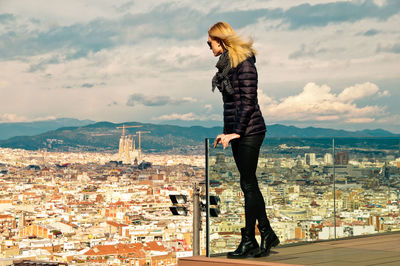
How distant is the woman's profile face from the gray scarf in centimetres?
4

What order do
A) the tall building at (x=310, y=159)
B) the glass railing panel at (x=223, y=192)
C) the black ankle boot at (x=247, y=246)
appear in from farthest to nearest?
the tall building at (x=310, y=159), the glass railing panel at (x=223, y=192), the black ankle boot at (x=247, y=246)

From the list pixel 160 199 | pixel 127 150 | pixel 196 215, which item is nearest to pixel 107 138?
pixel 127 150

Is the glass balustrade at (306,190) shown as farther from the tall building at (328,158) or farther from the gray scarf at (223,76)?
the gray scarf at (223,76)

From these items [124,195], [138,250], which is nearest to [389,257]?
[138,250]

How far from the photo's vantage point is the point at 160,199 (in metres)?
48.3

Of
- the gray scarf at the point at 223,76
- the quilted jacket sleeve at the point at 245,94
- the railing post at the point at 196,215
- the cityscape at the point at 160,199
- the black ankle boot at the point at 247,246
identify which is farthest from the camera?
the railing post at the point at 196,215

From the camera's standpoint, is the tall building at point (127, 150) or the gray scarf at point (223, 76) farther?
the tall building at point (127, 150)

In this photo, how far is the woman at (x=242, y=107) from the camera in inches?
140

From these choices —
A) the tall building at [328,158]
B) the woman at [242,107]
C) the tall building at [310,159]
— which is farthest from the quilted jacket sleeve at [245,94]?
the tall building at [328,158]

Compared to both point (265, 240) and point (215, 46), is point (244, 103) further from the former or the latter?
point (265, 240)

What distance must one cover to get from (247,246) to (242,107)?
38.9 inches

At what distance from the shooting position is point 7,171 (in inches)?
2391

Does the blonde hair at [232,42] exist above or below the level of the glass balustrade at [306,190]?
above

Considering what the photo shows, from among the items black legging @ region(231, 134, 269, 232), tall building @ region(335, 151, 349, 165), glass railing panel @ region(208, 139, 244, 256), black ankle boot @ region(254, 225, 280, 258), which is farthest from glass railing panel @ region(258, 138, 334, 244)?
black legging @ region(231, 134, 269, 232)
